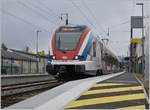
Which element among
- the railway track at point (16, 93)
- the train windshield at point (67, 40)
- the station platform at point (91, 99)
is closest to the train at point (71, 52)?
the train windshield at point (67, 40)

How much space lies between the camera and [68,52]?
22.2m

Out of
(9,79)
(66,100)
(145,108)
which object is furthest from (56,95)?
(9,79)

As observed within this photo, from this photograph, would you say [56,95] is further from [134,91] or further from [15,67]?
[15,67]

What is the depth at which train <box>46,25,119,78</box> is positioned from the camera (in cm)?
2202

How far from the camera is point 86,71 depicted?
872 inches

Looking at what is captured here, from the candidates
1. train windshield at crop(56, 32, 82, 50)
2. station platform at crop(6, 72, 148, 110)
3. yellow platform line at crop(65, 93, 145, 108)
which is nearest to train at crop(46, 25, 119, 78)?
train windshield at crop(56, 32, 82, 50)

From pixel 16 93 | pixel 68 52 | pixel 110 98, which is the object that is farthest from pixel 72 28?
pixel 110 98

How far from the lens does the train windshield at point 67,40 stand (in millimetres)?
22375

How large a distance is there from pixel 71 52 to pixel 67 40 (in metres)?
0.88

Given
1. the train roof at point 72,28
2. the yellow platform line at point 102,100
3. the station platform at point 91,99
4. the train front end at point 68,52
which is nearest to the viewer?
the station platform at point 91,99

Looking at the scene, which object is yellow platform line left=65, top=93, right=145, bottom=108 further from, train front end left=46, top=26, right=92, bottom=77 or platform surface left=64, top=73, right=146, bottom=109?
train front end left=46, top=26, right=92, bottom=77

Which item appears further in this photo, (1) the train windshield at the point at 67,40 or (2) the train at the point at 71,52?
(1) the train windshield at the point at 67,40

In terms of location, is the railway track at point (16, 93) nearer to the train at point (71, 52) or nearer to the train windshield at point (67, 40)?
the train at point (71, 52)

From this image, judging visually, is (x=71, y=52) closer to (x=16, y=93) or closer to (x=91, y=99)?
(x=16, y=93)
